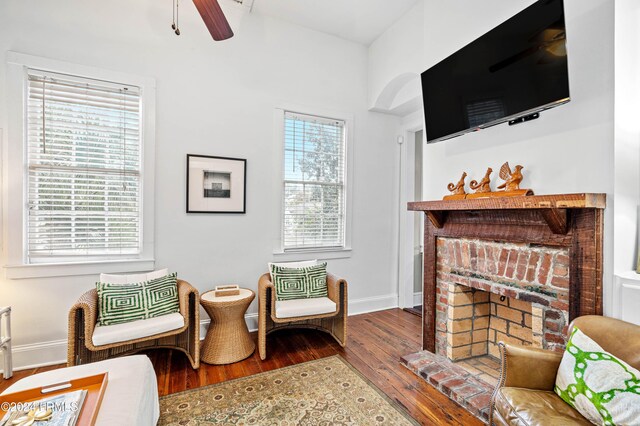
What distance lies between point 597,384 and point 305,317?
195 centimetres

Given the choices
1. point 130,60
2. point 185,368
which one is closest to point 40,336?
point 185,368

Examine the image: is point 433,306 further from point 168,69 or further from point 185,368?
point 168,69

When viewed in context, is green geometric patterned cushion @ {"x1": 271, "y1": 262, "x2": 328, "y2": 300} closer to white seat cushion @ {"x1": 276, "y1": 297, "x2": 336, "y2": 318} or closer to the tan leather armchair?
white seat cushion @ {"x1": 276, "y1": 297, "x2": 336, "y2": 318}

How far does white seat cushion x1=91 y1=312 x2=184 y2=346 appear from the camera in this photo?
2164 millimetres

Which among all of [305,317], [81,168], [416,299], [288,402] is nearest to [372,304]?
[416,299]

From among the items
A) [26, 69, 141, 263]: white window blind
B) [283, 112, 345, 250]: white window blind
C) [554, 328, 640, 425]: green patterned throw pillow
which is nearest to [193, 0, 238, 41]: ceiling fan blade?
[26, 69, 141, 263]: white window blind

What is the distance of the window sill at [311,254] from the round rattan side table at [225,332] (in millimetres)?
824

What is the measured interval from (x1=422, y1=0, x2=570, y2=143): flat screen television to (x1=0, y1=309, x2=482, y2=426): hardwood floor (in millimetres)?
1946

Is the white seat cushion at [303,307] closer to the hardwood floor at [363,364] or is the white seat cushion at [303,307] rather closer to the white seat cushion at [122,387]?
the hardwood floor at [363,364]

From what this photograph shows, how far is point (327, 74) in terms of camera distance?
3758mm

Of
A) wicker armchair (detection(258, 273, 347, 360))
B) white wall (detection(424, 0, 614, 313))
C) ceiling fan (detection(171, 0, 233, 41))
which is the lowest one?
wicker armchair (detection(258, 273, 347, 360))

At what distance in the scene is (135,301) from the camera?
2422mm

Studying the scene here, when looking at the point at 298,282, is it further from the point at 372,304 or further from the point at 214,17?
the point at 214,17

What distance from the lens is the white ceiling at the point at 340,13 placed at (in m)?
3.24
